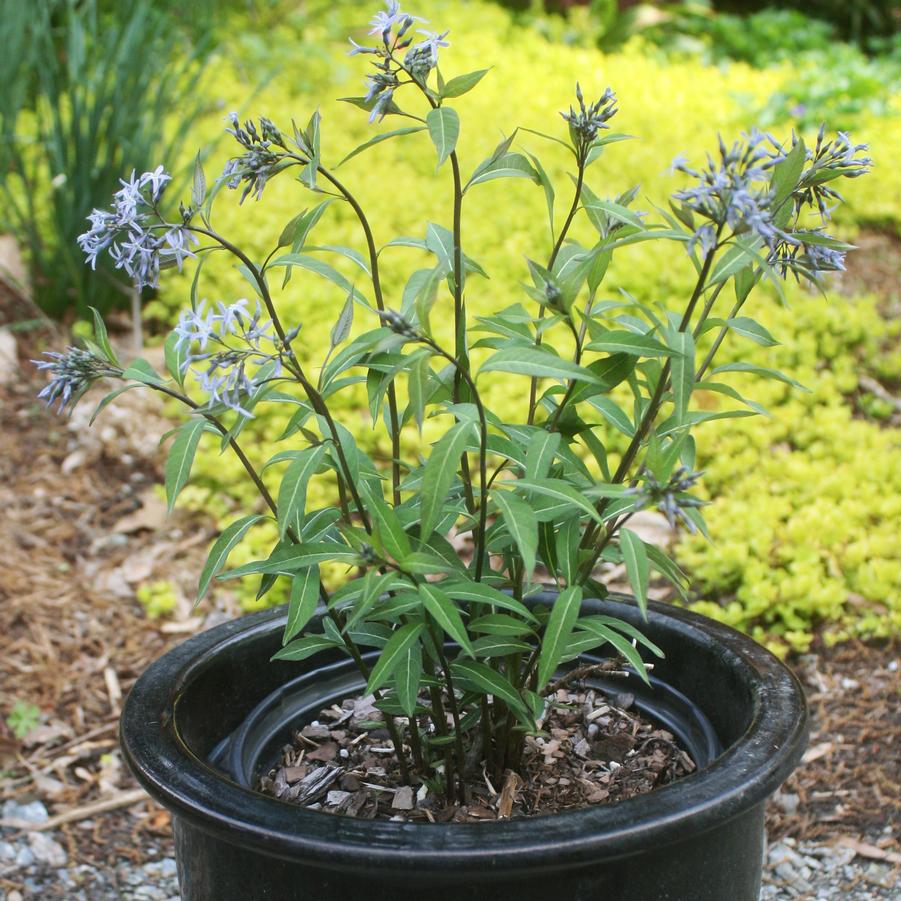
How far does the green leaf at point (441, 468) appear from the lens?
1.15m

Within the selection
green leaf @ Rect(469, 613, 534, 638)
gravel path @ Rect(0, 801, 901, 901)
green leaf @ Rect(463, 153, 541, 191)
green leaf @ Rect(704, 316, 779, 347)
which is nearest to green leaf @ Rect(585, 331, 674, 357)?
green leaf @ Rect(704, 316, 779, 347)

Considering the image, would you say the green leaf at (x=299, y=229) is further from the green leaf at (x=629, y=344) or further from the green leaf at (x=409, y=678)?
the green leaf at (x=409, y=678)

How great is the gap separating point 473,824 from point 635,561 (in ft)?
1.04

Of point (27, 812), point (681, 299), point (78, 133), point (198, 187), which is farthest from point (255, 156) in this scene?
point (681, 299)

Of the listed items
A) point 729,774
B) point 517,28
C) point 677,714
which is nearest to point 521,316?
point 729,774

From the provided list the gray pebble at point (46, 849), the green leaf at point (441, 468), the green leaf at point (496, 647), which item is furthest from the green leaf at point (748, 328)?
the gray pebble at point (46, 849)

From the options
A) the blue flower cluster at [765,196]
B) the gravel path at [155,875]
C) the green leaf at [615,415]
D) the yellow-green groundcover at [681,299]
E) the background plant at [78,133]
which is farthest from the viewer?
the background plant at [78,133]

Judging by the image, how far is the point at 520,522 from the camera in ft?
3.83

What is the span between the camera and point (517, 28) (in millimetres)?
7977

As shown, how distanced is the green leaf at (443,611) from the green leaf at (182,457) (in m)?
0.28

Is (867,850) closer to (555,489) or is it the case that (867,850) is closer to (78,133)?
(555,489)

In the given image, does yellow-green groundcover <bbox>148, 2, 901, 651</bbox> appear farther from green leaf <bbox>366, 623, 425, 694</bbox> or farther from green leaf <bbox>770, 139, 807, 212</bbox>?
green leaf <bbox>366, 623, 425, 694</bbox>

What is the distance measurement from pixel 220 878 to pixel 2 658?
1.71 metres

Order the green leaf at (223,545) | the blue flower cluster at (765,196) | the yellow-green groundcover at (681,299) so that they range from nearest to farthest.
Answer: the blue flower cluster at (765,196)
the green leaf at (223,545)
the yellow-green groundcover at (681,299)
